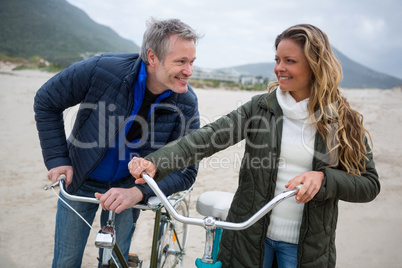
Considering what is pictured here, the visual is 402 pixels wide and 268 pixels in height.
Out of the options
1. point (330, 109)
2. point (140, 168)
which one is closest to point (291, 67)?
point (330, 109)

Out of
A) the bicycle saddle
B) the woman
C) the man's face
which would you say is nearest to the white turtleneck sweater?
the woman

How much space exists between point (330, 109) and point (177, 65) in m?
0.94

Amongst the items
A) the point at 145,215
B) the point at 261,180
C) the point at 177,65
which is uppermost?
the point at 177,65

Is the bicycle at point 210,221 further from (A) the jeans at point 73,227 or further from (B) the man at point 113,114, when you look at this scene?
(A) the jeans at point 73,227

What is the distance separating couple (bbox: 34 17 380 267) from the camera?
5.19 ft

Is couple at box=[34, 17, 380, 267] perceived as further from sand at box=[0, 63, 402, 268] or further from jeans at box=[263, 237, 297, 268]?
sand at box=[0, 63, 402, 268]

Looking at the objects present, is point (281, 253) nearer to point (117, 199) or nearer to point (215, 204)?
point (215, 204)

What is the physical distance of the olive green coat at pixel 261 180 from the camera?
1.53 meters

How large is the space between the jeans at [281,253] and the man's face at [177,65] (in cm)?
108

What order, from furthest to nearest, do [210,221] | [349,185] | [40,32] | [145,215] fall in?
[40,32], [145,215], [349,185], [210,221]

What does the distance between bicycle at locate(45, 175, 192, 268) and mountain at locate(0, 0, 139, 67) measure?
60824 mm

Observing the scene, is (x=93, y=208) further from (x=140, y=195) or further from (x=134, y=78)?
(x=134, y=78)

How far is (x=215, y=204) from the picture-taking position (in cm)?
223

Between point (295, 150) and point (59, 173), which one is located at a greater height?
point (295, 150)
